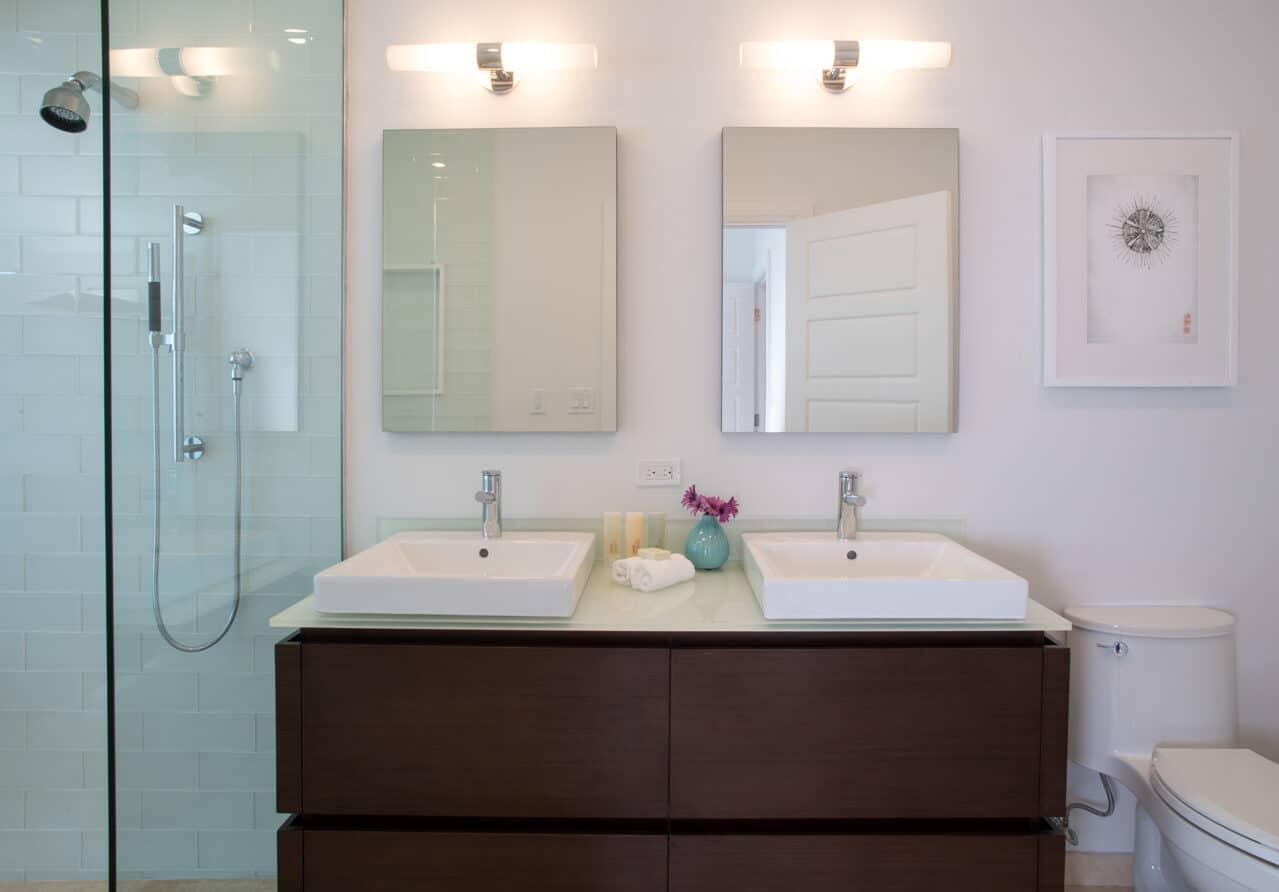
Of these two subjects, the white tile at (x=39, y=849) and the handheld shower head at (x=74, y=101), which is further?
the white tile at (x=39, y=849)

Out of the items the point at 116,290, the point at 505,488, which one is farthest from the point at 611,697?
the point at 116,290

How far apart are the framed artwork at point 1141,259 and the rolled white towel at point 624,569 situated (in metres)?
1.20

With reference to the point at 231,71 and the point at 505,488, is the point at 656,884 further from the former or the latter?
the point at 231,71

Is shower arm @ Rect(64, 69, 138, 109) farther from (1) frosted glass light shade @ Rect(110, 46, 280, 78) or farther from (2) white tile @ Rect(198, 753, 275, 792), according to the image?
(2) white tile @ Rect(198, 753, 275, 792)

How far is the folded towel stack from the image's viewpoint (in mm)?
1643

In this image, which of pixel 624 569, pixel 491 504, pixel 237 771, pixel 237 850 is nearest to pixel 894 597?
pixel 624 569

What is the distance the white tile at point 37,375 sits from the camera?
1.40 m

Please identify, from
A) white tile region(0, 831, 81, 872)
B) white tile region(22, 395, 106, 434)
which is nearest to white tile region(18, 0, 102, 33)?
white tile region(22, 395, 106, 434)

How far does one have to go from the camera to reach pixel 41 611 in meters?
1.53

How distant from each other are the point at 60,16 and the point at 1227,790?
261cm

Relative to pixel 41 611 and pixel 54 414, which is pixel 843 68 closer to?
pixel 54 414

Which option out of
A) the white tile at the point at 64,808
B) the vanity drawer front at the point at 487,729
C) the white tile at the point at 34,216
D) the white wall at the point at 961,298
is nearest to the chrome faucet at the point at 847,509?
the white wall at the point at 961,298

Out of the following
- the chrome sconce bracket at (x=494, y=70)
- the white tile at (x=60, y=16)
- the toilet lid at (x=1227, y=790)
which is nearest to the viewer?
the white tile at (x=60, y=16)

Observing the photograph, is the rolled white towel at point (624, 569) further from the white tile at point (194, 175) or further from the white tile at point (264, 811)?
the white tile at point (194, 175)
